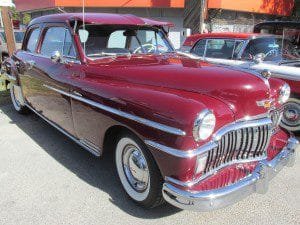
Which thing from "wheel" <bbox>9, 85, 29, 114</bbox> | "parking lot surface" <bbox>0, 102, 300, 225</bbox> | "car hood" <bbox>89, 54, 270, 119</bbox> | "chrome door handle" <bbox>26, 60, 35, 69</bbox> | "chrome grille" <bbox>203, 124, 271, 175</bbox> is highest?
"car hood" <bbox>89, 54, 270, 119</bbox>

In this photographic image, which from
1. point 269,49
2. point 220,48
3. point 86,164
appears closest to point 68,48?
point 86,164

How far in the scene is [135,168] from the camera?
3295 mm

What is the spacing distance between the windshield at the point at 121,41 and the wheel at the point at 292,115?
209cm

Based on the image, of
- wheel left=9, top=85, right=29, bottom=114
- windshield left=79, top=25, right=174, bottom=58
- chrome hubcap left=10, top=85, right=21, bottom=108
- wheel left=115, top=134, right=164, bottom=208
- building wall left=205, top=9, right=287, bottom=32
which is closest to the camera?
wheel left=115, top=134, right=164, bottom=208

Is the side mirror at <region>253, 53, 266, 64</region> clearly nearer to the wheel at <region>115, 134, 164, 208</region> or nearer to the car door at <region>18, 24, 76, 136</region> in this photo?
the car door at <region>18, 24, 76, 136</region>

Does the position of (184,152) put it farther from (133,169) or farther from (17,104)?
(17,104)

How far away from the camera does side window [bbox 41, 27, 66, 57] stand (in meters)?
4.42

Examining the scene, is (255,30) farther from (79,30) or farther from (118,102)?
(118,102)

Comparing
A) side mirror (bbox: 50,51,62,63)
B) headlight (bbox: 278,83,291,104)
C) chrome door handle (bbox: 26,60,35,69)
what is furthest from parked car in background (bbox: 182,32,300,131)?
chrome door handle (bbox: 26,60,35,69)

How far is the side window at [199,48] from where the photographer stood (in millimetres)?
7086

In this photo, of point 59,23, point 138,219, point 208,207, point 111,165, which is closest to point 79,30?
point 59,23

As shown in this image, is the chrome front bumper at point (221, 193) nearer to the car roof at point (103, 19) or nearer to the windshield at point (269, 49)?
the car roof at point (103, 19)

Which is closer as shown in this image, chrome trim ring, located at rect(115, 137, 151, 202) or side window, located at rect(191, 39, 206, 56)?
chrome trim ring, located at rect(115, 137, 151, 202)

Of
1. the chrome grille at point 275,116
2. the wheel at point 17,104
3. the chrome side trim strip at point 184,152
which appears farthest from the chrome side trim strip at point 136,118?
the wheel at point 17,104
